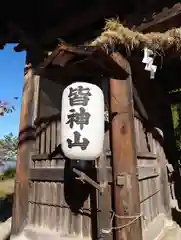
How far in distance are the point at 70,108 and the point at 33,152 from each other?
6.32 feet

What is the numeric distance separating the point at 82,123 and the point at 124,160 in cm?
84

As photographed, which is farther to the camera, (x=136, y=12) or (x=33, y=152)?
(x=33, y=152)

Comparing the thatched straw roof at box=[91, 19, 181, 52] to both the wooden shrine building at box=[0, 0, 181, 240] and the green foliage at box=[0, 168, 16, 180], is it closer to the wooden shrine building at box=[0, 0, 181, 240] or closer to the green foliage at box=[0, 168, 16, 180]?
the wooden shrine building at box=[0, 0, 181, 240]

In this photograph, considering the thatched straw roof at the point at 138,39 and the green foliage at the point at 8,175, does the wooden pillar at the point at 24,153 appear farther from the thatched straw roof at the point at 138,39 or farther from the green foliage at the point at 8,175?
the green foliage at the point at 8,175

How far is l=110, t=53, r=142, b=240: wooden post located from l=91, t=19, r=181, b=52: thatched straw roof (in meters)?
0.23

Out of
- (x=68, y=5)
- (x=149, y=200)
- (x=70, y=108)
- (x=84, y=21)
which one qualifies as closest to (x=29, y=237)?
(x=149, y=200)

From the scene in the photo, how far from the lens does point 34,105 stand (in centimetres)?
506

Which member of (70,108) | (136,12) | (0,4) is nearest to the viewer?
(70,108)

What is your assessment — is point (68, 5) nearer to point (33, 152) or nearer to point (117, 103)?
point (117, 103)

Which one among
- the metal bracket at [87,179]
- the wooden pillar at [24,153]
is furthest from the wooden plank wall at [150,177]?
the wooden pillar at [24,153]

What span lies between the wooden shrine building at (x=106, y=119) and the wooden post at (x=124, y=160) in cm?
1

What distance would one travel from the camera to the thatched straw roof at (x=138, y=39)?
3.32 m

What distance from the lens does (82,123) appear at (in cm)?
321

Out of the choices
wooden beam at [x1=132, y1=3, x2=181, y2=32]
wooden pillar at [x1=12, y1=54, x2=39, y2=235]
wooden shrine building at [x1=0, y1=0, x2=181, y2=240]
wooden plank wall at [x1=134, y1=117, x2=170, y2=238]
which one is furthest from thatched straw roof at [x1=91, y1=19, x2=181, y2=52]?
wooden pillar at [x1=12, y1=54, x2=39, y2=235]
